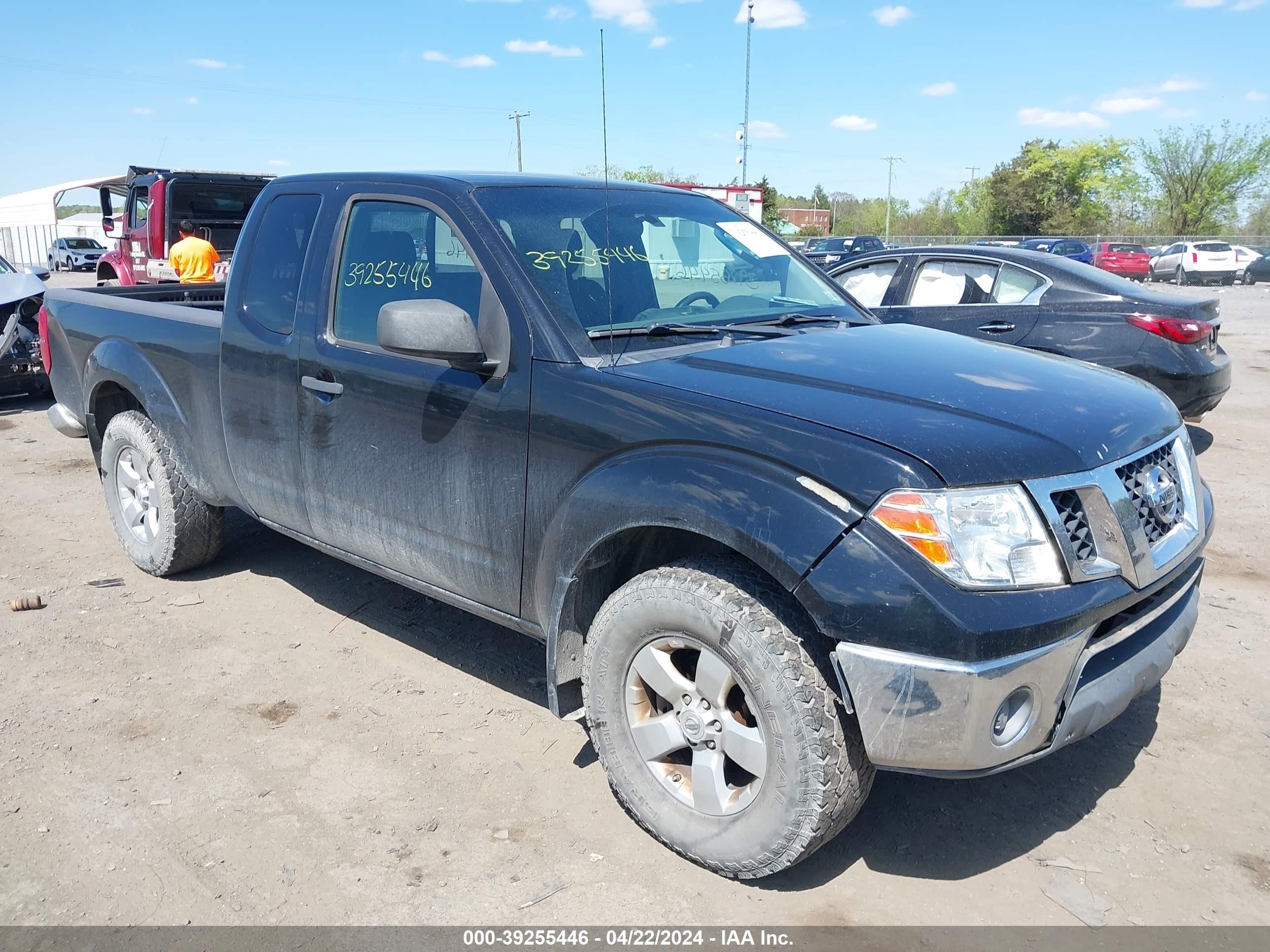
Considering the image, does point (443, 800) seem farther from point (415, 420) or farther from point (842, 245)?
point (842, 245)

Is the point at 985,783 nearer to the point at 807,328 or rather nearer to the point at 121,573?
the point at 807,328

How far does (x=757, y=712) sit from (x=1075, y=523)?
94cm

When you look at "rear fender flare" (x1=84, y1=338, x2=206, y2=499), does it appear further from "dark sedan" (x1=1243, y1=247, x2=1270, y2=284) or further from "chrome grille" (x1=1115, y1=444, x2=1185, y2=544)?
"dark sedan" (x1=1243, y1=247, x2=1270, y2=284)

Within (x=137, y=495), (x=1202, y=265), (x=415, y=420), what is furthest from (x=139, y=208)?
(x=1202, y=265)

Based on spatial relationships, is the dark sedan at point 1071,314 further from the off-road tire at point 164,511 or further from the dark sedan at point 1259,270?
the dark sedan at point 1259,270

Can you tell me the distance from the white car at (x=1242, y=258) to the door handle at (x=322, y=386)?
38.3 m

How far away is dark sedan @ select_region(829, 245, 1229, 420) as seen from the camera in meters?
7.03

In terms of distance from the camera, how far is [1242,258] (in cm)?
3491

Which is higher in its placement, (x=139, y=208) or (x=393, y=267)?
(x=139, y=208)

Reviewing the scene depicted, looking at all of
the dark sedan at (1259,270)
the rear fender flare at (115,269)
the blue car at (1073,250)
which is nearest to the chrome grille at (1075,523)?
the rear fender flare at (115,269)

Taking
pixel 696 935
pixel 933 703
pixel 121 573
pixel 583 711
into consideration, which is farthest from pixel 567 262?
pixel 121 573

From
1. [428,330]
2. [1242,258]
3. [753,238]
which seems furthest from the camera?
[1242,258]

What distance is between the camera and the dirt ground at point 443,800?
8.80 feet

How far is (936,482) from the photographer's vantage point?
7.54ft
